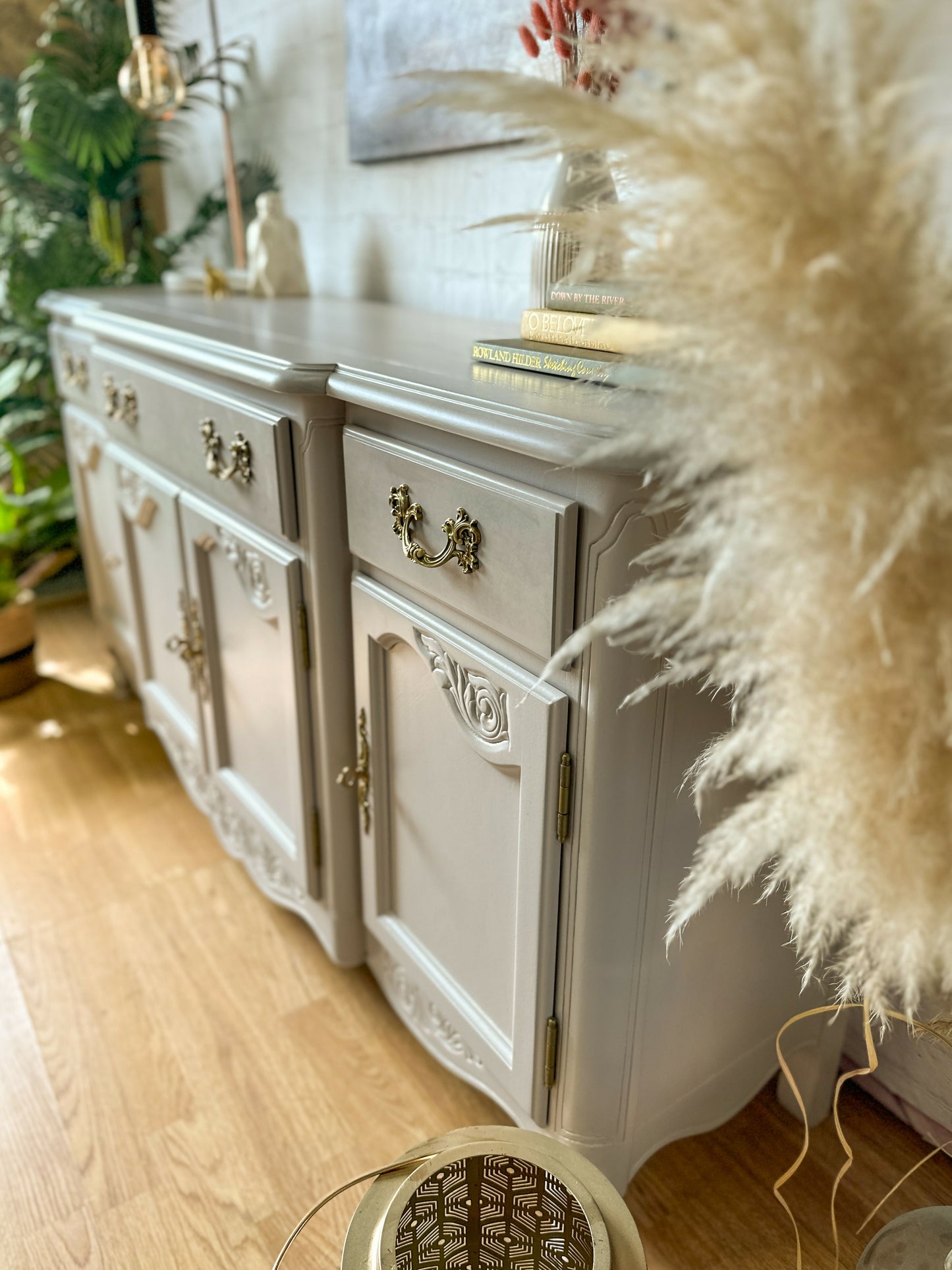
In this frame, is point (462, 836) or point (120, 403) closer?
point (462, 836)

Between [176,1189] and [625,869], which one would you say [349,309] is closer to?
[625,869]

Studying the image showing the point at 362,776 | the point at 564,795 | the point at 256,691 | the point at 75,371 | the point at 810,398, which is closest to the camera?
the point at 810,398

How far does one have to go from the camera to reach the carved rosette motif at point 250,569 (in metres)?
1.11

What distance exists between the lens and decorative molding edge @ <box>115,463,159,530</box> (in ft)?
4.87

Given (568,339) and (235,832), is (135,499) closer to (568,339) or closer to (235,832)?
(235,832)

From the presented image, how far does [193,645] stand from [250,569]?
30 centimetres

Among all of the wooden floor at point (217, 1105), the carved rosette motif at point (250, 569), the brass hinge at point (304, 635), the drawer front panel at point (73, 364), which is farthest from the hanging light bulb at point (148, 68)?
the wooden floor at point (217, 1105)

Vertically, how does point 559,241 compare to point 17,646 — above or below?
above

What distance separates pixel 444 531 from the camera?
0.76 meters

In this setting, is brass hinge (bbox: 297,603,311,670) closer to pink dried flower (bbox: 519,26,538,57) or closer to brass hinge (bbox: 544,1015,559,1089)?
brass hinge (bbox: 544,1015,559,1089)

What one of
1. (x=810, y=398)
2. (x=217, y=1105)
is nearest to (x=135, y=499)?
(x=217, y=1105)

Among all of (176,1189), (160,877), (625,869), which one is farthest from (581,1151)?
(160,877)

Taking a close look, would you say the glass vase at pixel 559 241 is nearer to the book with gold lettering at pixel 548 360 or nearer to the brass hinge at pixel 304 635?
the book with gold lettering at pixel 548 360

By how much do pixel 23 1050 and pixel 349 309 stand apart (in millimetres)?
1214
